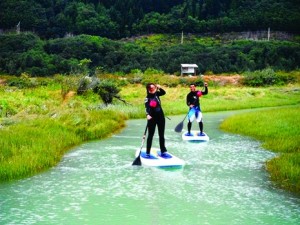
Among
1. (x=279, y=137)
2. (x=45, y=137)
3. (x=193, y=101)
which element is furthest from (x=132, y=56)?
(x=45, y=137)

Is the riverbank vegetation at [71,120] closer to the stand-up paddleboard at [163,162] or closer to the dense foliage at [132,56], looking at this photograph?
the stand-up paddleboard at [163,162]

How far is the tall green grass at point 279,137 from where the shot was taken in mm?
11258

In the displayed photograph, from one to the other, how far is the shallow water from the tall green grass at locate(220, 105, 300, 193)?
0.37 metres

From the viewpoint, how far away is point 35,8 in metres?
92.6

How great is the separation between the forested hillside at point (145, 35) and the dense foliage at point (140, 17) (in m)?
0.18

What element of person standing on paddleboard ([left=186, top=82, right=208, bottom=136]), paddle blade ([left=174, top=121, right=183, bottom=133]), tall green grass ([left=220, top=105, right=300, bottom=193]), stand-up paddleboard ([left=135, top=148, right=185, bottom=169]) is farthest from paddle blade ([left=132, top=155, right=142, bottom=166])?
paddle blade ([left=174, top=121, right=183, bottom=133])

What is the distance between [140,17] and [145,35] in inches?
282

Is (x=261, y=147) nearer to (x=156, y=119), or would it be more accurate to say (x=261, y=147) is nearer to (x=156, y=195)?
(x=156, y=119)

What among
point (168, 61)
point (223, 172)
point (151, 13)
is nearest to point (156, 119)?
point (223, 172)

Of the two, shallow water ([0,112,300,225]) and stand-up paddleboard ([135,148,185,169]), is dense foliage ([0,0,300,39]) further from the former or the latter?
stand-up paddleboard ([135,148,185,169])

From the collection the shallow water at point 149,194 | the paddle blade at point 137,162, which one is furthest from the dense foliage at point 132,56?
the paddle blade at point 137,162

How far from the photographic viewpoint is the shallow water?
28.2 feet

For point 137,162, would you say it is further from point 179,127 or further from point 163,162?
point 179,127

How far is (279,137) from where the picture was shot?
684 inches
